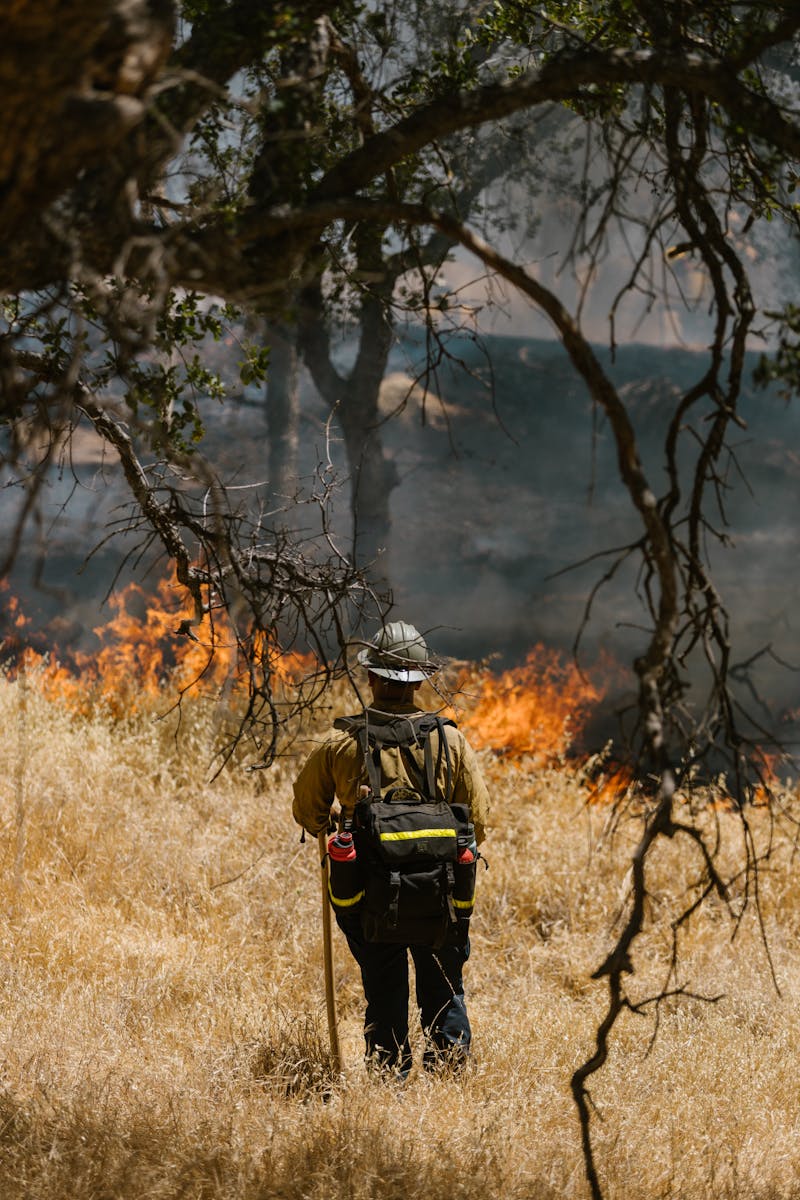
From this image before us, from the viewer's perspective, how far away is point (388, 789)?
4.28m

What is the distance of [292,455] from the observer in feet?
47.4

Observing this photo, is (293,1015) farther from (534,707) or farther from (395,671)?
(534,707)

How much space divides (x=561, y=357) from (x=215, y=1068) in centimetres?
1369

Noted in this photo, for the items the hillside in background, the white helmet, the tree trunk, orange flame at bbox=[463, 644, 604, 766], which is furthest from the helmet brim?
the tree trunk

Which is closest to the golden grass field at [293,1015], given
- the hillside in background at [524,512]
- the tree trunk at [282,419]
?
the hillside in background at [524,512]

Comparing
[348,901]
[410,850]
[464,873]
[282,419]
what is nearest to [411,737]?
[410,850]

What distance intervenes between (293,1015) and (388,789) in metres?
1.28

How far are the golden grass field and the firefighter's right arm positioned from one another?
714 millimetres

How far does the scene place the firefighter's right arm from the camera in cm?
436

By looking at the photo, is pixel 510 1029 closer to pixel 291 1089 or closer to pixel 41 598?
pixel 291 1089

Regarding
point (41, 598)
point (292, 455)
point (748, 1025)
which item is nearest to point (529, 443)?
point (292, 455)

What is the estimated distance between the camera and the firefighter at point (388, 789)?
4.30 meters

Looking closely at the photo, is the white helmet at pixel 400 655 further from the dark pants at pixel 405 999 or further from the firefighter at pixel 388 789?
the dark pants at pixel 405 999

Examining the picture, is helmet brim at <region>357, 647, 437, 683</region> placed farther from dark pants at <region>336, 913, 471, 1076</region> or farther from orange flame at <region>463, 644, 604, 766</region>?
orange flame at <region>463, 644, 604, 766</region>
